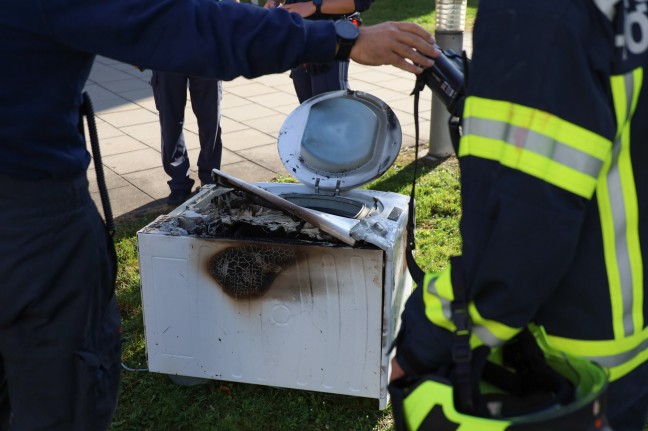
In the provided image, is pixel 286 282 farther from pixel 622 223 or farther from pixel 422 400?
pixel 622 223

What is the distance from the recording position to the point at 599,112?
→ 1.12 metres

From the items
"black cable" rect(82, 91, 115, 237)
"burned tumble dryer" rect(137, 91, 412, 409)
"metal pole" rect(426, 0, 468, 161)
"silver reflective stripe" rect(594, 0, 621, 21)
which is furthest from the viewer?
"metal pole" rect(426, 0, 468, 161)

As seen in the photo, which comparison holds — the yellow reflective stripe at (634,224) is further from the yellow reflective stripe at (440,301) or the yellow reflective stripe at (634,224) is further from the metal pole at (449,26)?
the metal pole at (449,26)

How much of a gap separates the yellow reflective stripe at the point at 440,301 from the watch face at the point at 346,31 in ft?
2.46

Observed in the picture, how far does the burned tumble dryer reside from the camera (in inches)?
99.4

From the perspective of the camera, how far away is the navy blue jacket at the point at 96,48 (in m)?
1.57

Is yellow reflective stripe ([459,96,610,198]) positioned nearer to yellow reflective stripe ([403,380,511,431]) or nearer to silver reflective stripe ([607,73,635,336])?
silver reflective stripe ([607,73,635,336])

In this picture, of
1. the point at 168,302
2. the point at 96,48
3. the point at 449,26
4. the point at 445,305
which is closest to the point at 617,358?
the point at 445,305

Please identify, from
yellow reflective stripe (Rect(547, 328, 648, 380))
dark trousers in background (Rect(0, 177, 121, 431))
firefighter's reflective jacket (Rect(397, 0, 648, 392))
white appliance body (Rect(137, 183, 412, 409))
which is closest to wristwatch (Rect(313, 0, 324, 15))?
white appliance body (Rect(137, 183, 412, 409))

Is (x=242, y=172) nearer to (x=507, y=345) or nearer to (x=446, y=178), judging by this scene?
(x=446, y=178)

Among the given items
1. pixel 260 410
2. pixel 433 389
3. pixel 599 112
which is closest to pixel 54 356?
pixel 433 389

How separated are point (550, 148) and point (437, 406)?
495mm

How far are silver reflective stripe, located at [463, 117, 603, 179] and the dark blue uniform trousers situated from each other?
364 centimetres

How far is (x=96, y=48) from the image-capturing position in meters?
1.62
